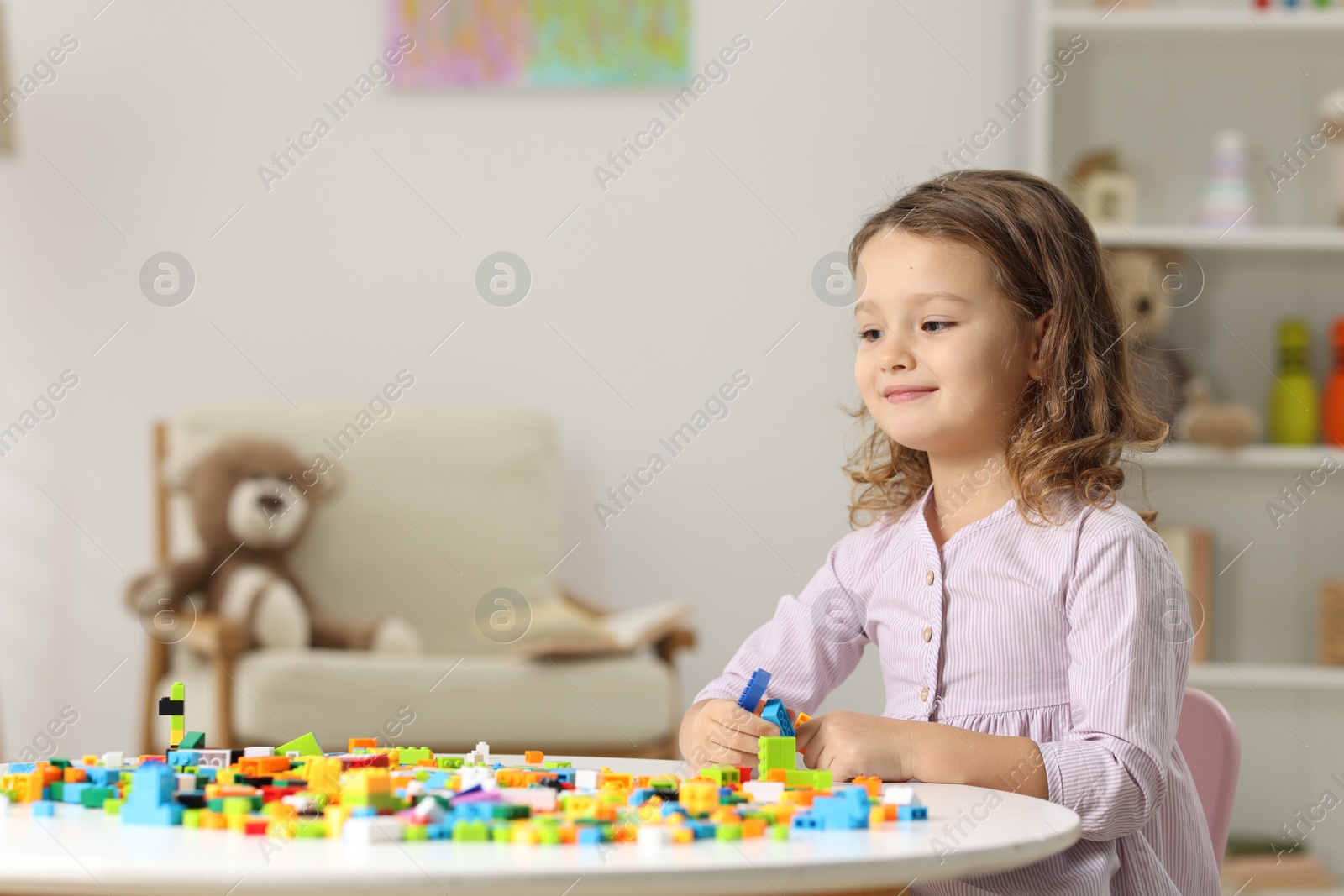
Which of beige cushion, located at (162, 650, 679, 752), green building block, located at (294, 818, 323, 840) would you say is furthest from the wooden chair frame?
green building block, located at (294, 818, 323, 840)

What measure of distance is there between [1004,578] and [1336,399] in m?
2.01

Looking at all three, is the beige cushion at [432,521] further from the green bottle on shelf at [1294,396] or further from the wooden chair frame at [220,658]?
the green bottle on shelf at [1294,396]

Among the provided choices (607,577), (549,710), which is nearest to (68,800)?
(549,710)

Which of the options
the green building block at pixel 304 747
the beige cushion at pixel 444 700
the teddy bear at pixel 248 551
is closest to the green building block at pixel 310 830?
the green building block at pixel 304 747

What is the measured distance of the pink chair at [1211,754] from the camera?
3.38ft

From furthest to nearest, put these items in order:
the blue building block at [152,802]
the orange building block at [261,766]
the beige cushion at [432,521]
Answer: the beige cushion at [432,521], the orange building block at [261,766], the blue building block at [152,802]

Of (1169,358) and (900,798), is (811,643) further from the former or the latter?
(1169,358)

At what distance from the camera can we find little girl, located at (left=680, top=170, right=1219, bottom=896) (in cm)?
83

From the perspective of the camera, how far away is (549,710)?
2346 mm

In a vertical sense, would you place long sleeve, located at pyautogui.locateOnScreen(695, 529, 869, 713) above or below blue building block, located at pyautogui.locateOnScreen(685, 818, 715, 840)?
above

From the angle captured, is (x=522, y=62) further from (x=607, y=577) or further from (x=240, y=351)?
(x=607, y=577)

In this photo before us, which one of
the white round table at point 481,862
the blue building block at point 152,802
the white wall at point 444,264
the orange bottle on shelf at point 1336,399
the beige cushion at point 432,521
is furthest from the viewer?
the white wall at point 444,264

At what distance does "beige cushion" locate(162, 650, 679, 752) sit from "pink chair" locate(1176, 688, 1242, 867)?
4.63 ft

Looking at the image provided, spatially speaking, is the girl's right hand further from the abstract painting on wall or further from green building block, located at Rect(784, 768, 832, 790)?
the abstract painting on wall
